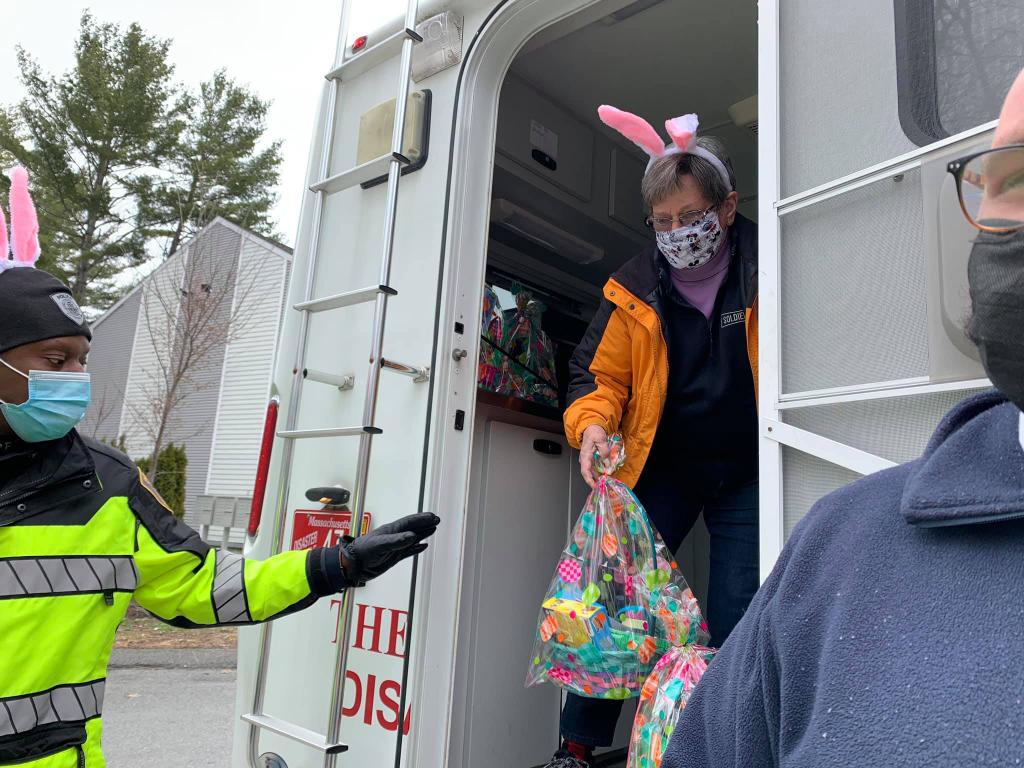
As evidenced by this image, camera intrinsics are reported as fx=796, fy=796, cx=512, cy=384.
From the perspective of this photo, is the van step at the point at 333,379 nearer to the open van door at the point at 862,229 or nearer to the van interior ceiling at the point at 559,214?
the van interior ceiling at the point at 559,214

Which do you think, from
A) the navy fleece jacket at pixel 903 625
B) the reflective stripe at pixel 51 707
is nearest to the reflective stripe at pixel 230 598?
the reflective stripe at pixel 51 707

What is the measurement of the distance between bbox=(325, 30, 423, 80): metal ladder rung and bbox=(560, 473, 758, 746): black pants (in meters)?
1.59

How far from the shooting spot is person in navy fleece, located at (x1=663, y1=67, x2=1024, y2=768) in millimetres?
602

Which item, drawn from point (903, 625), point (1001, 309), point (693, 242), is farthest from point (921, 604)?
point (693, 242)

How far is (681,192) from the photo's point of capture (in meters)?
2.30

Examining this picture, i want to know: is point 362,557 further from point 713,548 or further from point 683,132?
point 683,132

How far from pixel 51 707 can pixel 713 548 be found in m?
1.82

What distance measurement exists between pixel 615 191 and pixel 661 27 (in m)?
0.87

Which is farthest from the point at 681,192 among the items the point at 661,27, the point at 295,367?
the point at 295,367

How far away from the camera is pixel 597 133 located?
3697 mm

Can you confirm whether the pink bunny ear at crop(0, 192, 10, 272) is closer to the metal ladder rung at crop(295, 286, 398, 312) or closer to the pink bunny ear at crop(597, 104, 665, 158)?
the metal ladder rung at crop(295, 286, 398, 312)

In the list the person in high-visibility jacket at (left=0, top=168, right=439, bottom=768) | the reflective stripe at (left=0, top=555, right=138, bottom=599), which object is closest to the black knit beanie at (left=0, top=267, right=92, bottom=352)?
the person in high-visibility jacket at (left=0, top=168, right=439, bottom=768)

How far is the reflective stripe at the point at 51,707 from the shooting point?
1.58 m

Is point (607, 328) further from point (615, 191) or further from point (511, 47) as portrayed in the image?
point (615, 191)
